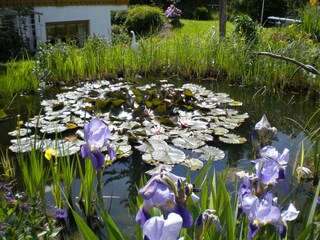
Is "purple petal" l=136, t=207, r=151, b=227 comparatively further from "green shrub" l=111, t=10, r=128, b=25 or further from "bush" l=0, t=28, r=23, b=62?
"green shrub" l=111, t=10, r=128, b=25

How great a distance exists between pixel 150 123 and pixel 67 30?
344 inches

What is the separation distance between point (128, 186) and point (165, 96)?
169cm

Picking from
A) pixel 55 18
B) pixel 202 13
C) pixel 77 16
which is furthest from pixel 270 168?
pixel 202 13

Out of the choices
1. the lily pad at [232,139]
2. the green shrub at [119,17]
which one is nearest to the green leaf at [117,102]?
the lily pad at [232,139]

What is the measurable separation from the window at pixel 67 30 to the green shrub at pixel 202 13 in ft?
26.1

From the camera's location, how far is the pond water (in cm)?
258

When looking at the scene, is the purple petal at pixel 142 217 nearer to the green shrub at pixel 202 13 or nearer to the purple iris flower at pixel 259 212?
the purple iris flower at pixel 259 212

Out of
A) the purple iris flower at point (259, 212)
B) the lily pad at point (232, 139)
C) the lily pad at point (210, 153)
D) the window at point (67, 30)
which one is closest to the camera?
the purple iris flower at point (259, 212)

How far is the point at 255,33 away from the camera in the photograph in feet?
24.1

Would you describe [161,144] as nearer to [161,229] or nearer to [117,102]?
[117,102]

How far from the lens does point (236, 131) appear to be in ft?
12.2

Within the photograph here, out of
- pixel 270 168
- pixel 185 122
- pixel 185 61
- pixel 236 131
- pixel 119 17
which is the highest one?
pixel 119 17

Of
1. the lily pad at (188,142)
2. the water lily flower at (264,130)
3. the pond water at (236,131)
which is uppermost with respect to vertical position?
the water lily flower at (264,130)

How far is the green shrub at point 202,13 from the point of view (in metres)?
18.5
